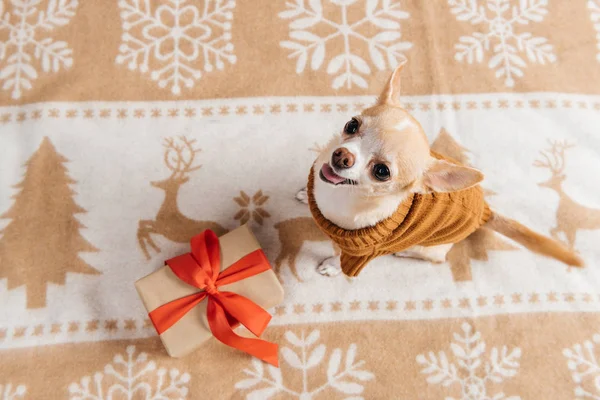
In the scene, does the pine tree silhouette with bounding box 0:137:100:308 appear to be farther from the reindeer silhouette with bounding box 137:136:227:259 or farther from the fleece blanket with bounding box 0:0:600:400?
the reindeer silhouette with bounding box 137:136:227:259

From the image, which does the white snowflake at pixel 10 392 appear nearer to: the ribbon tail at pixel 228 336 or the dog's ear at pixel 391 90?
the ribbon tail at pixel 228 336

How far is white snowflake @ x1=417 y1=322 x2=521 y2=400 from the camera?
142 cm

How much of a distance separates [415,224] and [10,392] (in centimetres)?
127

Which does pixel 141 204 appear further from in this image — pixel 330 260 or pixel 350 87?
pixel 350 87

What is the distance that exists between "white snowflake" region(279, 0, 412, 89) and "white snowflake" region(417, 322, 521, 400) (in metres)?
0.93

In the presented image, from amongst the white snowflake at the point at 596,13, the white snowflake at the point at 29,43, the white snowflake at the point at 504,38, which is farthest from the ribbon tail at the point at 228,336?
the white snowflake at the point at 596,13

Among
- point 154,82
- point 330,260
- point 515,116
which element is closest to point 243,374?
point 330,260

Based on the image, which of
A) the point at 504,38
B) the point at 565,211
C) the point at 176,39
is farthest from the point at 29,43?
the point at 565,211

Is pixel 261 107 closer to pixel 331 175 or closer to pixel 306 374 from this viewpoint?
pixel 331 175

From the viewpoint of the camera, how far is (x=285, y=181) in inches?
61.1

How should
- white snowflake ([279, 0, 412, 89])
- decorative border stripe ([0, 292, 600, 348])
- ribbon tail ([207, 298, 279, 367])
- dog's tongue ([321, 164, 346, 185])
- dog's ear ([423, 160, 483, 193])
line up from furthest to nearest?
white snowflake ([279, 0, 412, 89]), decorative border stripe ([0, 292, 600, 348]), ribbon tail ([207, 298, 279, 367]), dog's tongue ([321, 164, 346, 185]), dog's ear ([423, 160, 483, 193])

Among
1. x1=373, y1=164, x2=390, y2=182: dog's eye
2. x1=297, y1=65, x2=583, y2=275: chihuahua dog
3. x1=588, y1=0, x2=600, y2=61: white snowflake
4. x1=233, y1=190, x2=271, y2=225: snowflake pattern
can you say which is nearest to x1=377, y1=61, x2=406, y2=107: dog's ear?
x1=297, y1=65, x2=583, y2=275: chihuahua dog

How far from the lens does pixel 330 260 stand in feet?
4.79

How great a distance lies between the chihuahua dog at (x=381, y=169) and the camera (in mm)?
998
